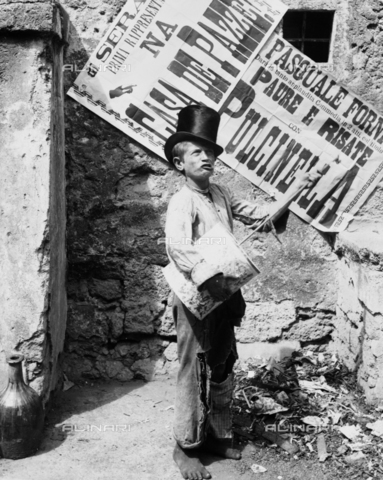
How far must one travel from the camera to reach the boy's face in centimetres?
339

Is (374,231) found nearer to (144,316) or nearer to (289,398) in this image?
(289,398)

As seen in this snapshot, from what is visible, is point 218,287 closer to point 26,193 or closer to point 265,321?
point 26,193

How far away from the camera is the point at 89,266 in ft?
15.6

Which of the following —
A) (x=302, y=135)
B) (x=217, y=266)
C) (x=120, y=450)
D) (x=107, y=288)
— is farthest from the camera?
(x=107, y=288)

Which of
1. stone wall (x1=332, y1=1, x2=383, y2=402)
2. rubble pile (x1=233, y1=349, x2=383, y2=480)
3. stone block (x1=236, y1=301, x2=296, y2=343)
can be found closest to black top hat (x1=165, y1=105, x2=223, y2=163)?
stone wall (x1=332, y1=1, x2=383, y2=402)

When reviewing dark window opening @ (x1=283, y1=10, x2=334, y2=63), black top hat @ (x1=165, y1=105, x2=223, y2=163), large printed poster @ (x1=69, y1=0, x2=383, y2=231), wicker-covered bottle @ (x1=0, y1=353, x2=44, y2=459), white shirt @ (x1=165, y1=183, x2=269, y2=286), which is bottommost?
wicker-covered bottle @ (x1=0, y1=353, x2=44, y2=459)

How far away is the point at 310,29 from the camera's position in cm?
466

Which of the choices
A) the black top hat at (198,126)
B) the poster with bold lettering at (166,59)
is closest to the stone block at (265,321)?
the poster with bold lettering at (166,59)

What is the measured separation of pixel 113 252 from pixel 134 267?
205mm

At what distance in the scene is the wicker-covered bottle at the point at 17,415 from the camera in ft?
11.6

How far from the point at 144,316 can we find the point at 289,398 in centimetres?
130

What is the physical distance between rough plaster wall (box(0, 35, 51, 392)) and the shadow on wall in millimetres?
772

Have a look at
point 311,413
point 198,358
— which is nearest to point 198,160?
point 198,358

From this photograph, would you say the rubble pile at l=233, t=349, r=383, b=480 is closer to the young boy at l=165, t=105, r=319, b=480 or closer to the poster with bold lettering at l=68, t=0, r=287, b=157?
the young boy at l=165, t=105, r=319, b=480
